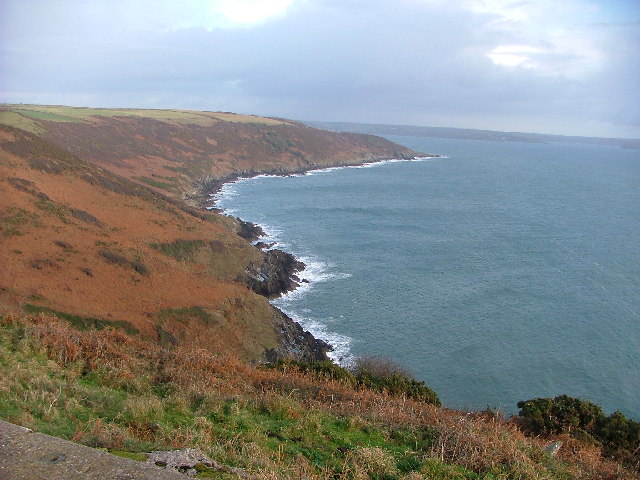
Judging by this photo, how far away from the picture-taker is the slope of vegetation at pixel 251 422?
703 cm

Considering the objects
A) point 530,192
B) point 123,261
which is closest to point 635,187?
point 530,192

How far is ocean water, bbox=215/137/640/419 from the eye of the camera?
27547 millimetres

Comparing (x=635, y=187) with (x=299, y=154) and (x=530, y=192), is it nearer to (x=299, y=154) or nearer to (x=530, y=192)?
(x=530, y=192)

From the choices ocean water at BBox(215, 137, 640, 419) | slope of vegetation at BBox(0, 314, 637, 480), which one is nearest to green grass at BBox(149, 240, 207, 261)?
ocean water at BBox(215, 137, 640, 419)

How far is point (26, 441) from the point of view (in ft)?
16.3

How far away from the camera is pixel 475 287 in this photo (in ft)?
130

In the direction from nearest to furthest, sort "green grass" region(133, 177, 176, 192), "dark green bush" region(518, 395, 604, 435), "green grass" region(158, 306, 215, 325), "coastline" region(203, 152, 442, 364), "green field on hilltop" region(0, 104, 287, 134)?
1. "dark green bush" region(518, 395, 604, 435)
2. "green grass" region(158, 306, 215, 325)
3. "coastline" region(203, 152, 442, 364)
4. "green field on hilltop" region(0, 104, 287, 134)
5. "green grass" region(133, 177, 176, 192)

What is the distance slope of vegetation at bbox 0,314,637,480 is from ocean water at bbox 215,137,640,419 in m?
14.9

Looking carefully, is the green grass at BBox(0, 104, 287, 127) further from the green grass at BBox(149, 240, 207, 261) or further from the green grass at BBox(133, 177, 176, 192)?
the green grass at BBox(149, 240, 207, 261)

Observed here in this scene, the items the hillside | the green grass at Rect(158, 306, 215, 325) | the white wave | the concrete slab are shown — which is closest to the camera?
the concrete slab

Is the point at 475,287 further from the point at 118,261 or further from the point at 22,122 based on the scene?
the point at 22,122

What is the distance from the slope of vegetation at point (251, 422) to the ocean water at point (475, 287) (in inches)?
585

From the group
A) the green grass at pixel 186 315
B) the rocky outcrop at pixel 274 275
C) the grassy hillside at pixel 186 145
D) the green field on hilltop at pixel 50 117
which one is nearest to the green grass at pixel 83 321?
the green grass at pixel 186 315

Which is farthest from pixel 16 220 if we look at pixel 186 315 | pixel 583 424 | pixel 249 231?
pixel 583 424
